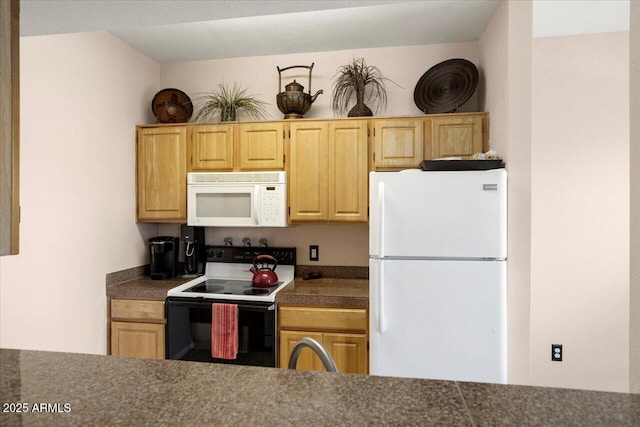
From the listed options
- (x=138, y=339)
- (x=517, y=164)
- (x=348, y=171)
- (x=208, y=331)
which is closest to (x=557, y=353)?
(x=517, y=164)

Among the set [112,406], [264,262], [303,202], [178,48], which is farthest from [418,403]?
[178,48]

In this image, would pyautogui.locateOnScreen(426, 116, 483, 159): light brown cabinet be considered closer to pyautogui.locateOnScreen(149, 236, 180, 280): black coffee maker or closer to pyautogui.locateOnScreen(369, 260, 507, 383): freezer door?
pyautogui.locateOnScreen(369, 260, 507, 383): freezer door

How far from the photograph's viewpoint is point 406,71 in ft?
9.93

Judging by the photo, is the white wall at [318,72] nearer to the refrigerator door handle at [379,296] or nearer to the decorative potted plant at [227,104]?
the decorative potted plant at [227,104]

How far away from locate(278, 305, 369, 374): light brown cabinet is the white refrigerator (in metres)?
0.22

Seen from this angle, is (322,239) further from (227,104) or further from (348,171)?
(227,104)

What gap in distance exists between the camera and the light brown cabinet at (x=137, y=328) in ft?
8.65

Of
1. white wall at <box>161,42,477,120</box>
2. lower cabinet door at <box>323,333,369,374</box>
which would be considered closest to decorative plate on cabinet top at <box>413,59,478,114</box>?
white wall at <box>161,42,477,120</box>

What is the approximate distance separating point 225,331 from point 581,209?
2.55 metres

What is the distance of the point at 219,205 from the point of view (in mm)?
2924

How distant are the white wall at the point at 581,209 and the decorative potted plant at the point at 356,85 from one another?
1.11 m

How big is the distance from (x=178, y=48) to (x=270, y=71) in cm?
72

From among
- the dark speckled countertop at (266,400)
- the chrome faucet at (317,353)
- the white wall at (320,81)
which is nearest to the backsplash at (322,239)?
the white wall at (320,81)

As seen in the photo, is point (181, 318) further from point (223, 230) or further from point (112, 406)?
point (112, 406)
